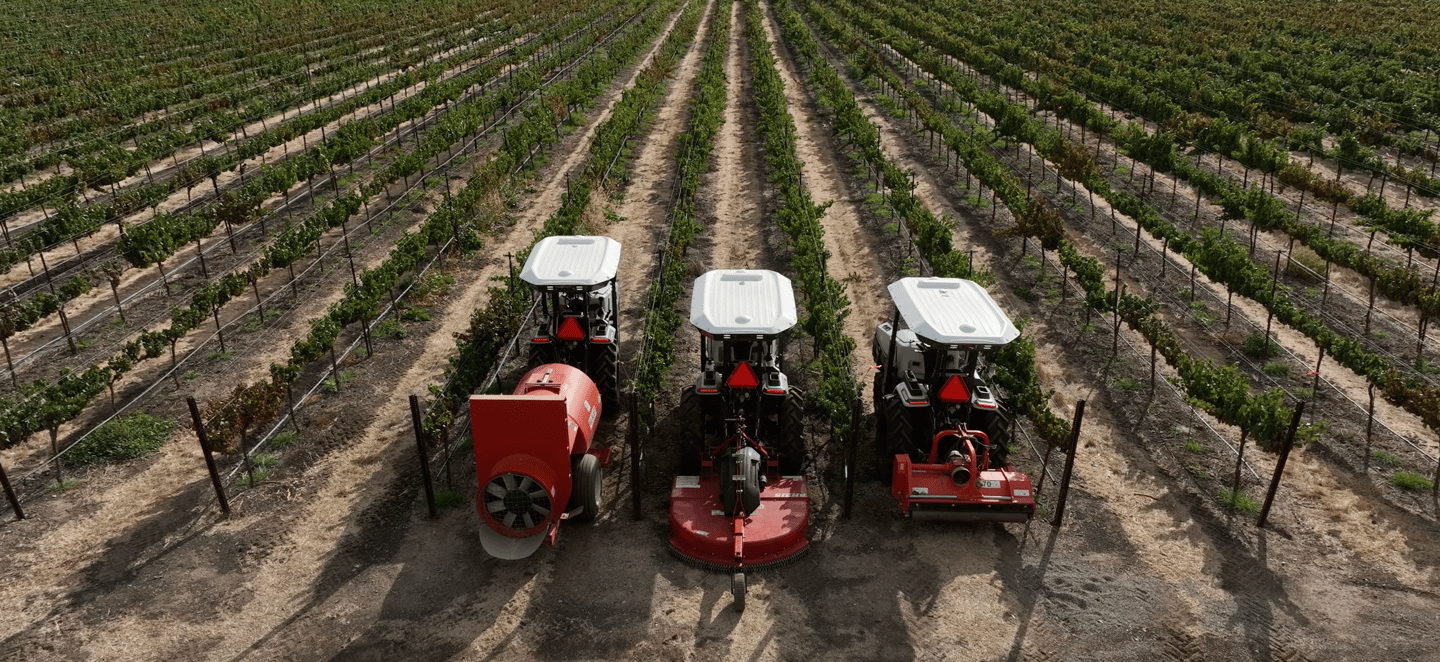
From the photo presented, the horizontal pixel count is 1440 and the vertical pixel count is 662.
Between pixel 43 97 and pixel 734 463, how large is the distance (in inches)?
1602

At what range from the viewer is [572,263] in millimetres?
12836

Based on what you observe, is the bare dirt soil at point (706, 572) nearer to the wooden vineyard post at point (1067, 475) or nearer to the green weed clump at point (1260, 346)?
the wooden vineyard post at point (1067, 475)

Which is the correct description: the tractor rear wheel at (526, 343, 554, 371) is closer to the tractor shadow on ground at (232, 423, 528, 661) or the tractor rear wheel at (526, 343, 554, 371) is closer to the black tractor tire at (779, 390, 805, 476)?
the tractor shadow on ground at (232, 423, 528, 661)

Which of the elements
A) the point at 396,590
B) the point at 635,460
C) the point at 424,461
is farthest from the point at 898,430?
the point at 396,590

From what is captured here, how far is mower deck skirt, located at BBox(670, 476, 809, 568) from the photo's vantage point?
1039 cm

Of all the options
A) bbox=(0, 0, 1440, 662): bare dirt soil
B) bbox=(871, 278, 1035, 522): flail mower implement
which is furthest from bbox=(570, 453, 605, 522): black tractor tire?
bbox=(871, 278, 1035, 522): flail mower implement

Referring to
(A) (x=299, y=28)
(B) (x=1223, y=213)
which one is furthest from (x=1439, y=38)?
(A) (x=299, y=28)

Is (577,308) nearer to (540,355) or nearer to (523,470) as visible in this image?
(540,355)

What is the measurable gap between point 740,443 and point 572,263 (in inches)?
156

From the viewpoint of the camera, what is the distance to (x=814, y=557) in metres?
10.7

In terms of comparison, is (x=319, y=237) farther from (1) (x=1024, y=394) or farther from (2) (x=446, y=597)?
(1) (x=1024, y=394)

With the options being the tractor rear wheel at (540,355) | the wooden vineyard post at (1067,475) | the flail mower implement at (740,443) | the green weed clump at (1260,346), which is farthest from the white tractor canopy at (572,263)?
the green weed clump at (1260,346)

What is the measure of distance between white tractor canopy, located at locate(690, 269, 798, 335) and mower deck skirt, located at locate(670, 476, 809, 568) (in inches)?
85.1

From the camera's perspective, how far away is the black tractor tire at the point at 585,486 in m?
10.8
